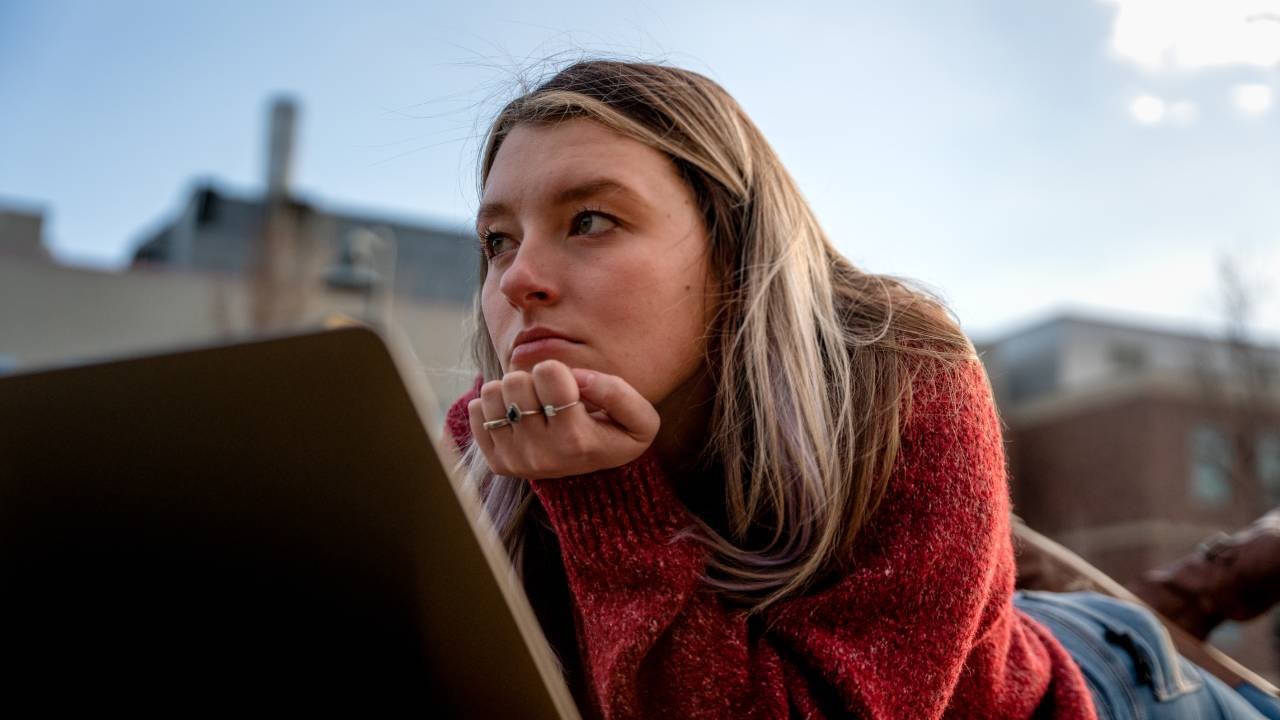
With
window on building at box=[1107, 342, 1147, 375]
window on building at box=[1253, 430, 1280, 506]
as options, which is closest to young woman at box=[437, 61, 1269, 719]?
window on building at box=[1253, 430, 1280, 506]

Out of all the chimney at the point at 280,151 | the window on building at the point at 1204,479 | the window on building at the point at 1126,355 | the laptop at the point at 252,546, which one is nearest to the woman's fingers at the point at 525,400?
the laptop at the point at 252,546

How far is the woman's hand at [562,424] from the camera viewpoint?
1.21 m

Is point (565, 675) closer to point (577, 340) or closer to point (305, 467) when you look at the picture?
point (577, 340)

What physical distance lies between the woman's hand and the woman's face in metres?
0.10

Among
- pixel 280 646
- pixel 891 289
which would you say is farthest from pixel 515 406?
pixel 891 289

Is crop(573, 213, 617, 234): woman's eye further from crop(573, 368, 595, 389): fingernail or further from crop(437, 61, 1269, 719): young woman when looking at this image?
crop(573, 368, 595, 389): fingernail

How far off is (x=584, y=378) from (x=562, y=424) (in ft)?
0.24

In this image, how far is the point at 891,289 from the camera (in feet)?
5.42

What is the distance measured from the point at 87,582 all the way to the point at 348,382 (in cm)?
31

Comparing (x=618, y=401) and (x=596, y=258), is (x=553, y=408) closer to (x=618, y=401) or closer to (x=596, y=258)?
(x=618, y=401)

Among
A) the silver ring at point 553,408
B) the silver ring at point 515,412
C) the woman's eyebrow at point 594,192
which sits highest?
the woman's eyebrow at point 594,192

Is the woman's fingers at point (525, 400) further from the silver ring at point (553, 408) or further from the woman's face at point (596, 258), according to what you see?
the woman's face at point (596, 258)

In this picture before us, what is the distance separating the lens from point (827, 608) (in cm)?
122

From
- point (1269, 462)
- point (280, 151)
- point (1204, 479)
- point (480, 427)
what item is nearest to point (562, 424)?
point (480, 427)
